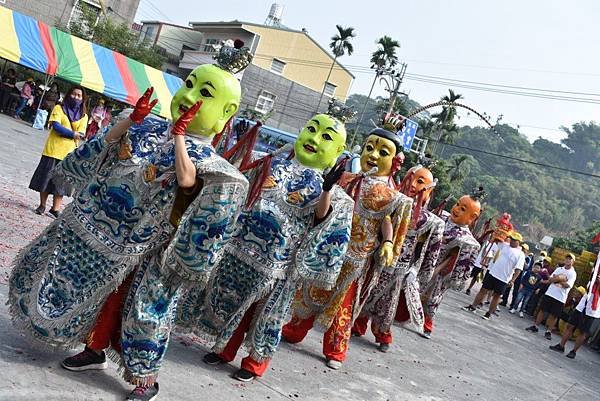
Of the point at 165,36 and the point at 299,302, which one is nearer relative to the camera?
the point at 299,302

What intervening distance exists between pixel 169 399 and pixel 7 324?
3.77ft

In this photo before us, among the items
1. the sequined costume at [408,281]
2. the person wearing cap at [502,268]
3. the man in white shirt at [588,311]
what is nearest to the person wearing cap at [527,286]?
the person wearing cap at [502,268]

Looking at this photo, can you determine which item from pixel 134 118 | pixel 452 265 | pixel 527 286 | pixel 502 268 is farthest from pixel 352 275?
pixel 527 286

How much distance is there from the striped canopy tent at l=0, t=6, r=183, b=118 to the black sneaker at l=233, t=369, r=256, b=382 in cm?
1535

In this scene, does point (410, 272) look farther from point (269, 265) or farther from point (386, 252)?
point (269, 265)

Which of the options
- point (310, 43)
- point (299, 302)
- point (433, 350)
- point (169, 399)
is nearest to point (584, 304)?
point (433, 350)

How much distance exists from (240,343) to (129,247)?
1553 mm

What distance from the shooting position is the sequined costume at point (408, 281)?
740cm

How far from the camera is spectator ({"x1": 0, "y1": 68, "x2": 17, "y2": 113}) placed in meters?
21.2

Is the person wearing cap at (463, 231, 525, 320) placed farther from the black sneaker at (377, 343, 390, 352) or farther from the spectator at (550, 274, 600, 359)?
the black sneaker at (377, 343, 390, 352)

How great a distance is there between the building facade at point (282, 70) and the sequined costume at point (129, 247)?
3385 cm

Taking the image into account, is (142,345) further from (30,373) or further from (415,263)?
(415,263)

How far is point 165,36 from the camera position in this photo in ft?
151

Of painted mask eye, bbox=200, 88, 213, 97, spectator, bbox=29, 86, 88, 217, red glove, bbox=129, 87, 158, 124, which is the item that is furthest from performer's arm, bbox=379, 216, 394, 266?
spectator, bbox=29, 86, 88, 217
